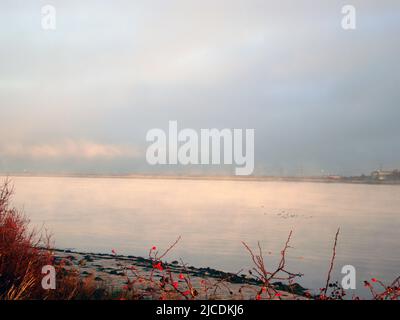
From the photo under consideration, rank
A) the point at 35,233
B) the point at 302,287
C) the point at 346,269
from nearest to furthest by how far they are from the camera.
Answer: the point at 346,269 < the point at 35,233 < the point at 302,287

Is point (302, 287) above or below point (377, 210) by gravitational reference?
below

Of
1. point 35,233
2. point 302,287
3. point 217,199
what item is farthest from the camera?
point 217,199

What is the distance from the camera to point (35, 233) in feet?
23.1

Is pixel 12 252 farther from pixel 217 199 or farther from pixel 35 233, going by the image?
pixel 217 199

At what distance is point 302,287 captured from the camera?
413 inches
